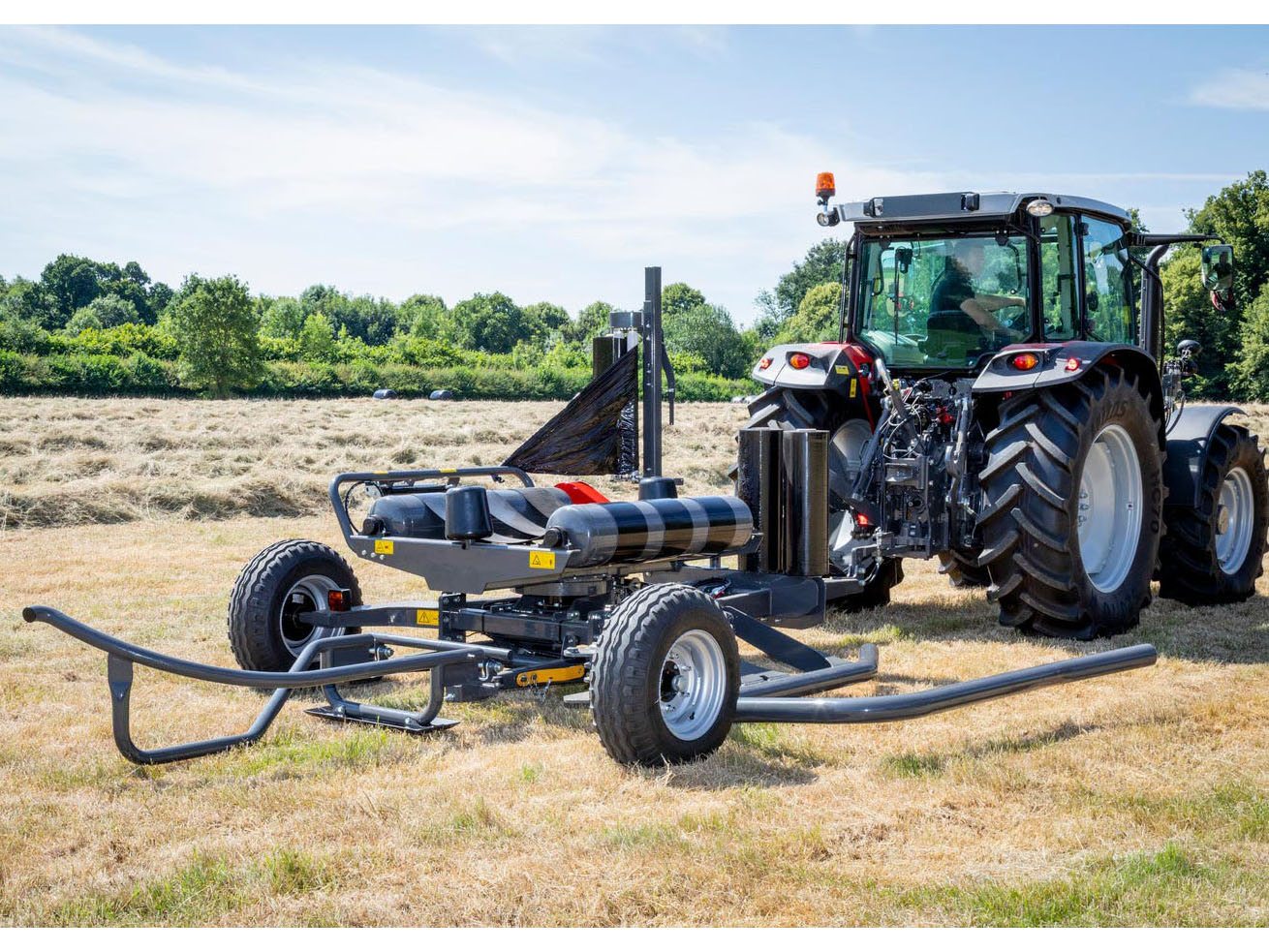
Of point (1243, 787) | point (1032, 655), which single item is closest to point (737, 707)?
point (1243, 787)

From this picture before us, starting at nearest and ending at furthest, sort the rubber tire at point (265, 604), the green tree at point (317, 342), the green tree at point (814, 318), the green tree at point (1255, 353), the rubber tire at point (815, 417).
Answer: the rubber tire at point (265, 604)
the rubber tire at point (815, 417)
the green tree at point (1255, 353)
the green tree at point (317, 342)
the green tree at point (814, 318)

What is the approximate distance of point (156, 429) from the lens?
15438 mm

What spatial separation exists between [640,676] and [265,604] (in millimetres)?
1956

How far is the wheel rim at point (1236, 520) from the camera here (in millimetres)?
8047

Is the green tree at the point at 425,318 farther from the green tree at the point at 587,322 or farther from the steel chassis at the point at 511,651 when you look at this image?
the steel chassis at the point at 511,651

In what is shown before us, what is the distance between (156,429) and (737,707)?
41.2 ft

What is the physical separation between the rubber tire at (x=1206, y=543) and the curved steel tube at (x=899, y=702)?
2.98 m

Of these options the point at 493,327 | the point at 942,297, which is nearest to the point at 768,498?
the point at 942,297

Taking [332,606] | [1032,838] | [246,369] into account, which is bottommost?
[1032,838]

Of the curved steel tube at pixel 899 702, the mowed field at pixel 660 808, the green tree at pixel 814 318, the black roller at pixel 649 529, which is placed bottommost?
the mowed field at pixel 660 808

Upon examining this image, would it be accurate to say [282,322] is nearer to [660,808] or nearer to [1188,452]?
[1188,452]

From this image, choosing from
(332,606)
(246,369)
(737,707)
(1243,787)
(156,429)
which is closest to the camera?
(1243,787)

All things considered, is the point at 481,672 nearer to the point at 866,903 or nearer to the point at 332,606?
the point at 332,606

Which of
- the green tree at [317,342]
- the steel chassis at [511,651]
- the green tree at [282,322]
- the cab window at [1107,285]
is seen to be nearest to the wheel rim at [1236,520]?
the cab window at [1107,285]
